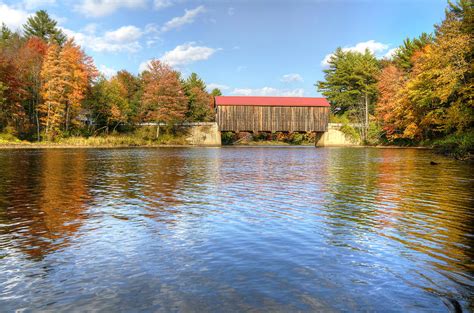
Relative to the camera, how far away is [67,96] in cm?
5194

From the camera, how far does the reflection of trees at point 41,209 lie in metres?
7.17

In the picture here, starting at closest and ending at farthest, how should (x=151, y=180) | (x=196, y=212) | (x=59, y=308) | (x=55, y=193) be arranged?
1. (x=59, y=308)
2. (x=196, y=212)
3. (x=55, y=193)
4. (x=151, y=180)

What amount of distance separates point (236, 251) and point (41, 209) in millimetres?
6064

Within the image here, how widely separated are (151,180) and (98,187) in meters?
2.71

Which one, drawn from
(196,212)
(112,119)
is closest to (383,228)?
(196,212)

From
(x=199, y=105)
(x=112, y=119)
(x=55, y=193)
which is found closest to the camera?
(x=55, y=193)

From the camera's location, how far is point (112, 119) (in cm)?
5891

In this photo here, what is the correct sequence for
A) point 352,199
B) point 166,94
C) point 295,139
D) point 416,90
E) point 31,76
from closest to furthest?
point 352,199 < point 416,90 < point 31,76 < point 166,94 < point 295,139

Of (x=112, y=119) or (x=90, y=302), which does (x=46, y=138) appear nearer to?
(x=112, y=119)

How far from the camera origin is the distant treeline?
49.5m

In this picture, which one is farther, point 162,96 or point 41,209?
point 162,96

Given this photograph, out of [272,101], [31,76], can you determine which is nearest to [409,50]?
[272,101]

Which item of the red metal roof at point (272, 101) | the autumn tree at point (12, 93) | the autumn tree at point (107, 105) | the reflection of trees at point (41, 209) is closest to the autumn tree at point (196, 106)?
the red metal roof at point (272, 101)

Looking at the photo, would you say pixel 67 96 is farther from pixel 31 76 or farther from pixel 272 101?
pixel 272 101
